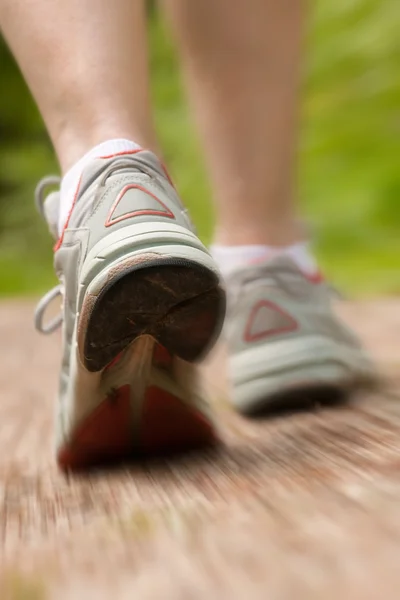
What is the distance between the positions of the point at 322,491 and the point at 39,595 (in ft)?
0.66

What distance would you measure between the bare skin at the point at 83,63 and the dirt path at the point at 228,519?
0.90ft

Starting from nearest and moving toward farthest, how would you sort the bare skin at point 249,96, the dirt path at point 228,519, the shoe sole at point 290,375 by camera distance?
the dirt path at point 228,519
the shoe sole at point 290,375
the bare skin at point 249,96

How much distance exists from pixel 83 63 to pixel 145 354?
0.24 meters

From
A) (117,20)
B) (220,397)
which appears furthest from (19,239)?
(117,20)

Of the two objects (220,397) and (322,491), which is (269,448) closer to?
(322,491)

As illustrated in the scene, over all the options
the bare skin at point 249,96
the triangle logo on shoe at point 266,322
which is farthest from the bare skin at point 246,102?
the triangle logo on shoe at point 266,322

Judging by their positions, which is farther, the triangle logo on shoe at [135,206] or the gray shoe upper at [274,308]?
the gray shoe upper at [274,308]

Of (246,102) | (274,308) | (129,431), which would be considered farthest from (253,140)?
(129,431)

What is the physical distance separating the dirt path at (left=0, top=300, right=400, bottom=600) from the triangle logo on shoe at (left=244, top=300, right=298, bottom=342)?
0.11 metres

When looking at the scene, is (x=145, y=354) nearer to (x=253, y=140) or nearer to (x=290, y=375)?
(x=290, y=375)

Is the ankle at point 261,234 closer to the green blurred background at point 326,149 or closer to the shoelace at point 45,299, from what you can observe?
the shoelace at point 45,299

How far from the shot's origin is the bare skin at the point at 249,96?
3.22 feet

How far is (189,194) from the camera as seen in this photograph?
15.0ft

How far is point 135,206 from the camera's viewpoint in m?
0.59
